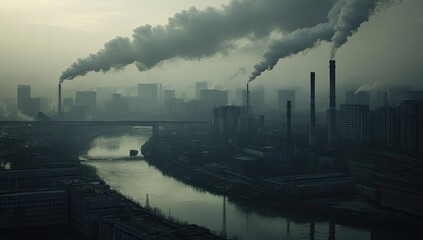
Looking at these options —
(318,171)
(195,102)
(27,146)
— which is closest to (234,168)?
(318,171)

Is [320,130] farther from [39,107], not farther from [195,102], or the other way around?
[39,107]

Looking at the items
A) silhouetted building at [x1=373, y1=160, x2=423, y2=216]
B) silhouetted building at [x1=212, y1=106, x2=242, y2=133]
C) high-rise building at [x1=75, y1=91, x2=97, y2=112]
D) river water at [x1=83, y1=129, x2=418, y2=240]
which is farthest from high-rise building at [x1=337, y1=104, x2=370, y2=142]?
high-rise building at [x1=75, y1=91, x2=97, y2=112]

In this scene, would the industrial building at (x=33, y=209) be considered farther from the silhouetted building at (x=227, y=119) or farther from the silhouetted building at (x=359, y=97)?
the silhouetted building at (x=359, y=97)

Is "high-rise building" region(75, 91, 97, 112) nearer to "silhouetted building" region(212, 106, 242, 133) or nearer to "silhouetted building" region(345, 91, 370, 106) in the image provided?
"silhouetted building" region(212, 106, 242, 133)

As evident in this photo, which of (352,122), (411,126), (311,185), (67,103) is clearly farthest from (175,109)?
(311,185)

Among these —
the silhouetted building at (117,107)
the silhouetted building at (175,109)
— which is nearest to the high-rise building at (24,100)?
the silhouetted building at (117,107)
